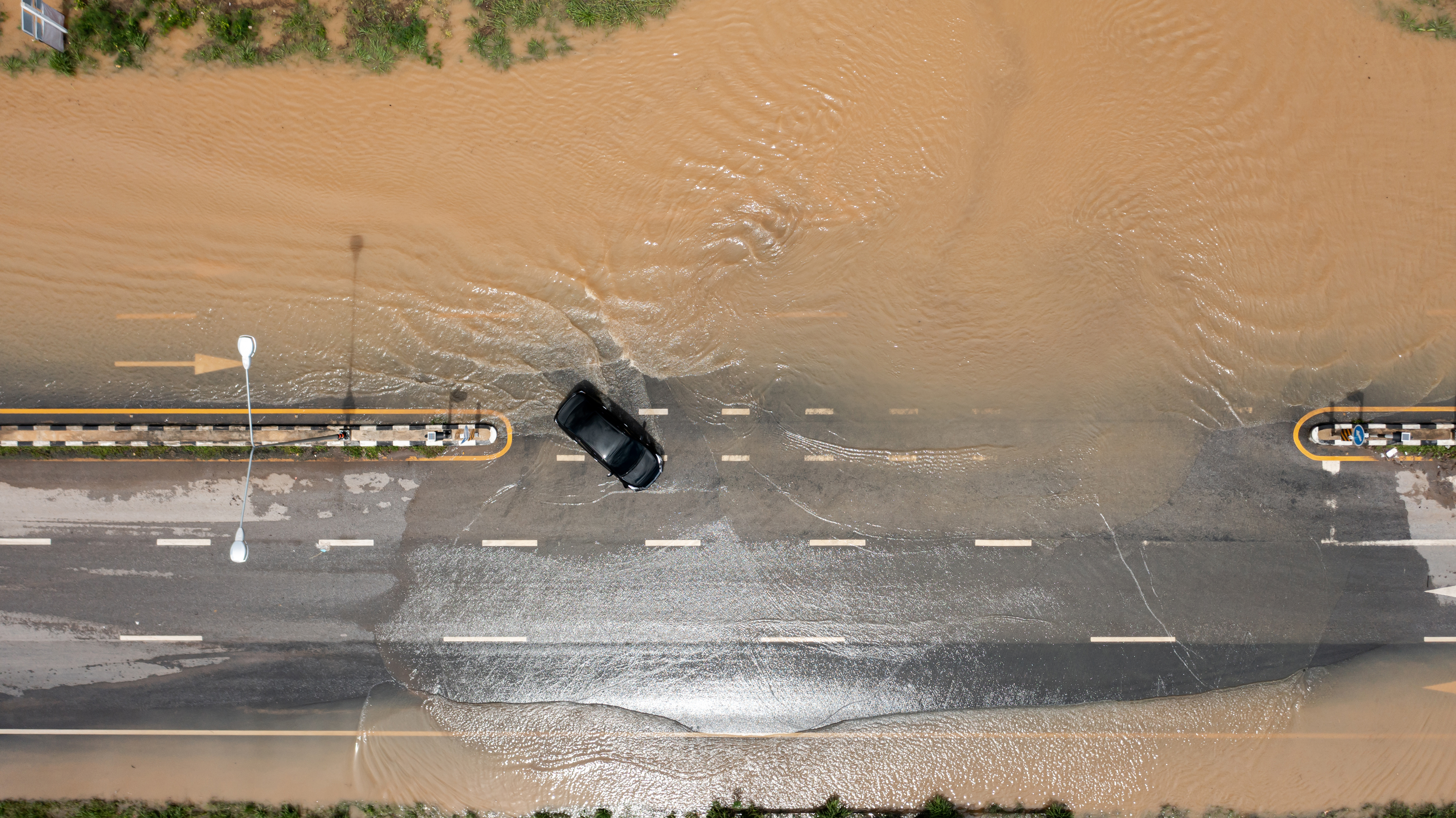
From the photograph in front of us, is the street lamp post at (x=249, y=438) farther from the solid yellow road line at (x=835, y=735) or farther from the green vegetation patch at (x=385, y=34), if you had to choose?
the green vegetation patch at (x=385, y=34)

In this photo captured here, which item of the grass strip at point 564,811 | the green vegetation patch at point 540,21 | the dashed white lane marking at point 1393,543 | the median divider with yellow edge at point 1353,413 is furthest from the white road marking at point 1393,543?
the green vegetation patch at point 540,21

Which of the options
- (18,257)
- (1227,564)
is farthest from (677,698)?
(18,257)

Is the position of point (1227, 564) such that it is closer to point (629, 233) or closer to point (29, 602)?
point (629, 233)

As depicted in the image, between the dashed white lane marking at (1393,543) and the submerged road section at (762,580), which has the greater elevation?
the dashed white lane marking at (1393,543)

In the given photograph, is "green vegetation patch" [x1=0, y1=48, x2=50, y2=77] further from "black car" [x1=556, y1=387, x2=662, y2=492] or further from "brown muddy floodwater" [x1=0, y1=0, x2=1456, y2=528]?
"black car" [x1=556, y1=387, x2=662, y2=492]

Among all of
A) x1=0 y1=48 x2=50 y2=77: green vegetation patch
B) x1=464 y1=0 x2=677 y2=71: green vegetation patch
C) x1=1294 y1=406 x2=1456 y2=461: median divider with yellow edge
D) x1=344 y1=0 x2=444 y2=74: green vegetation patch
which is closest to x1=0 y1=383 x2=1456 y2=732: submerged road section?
x1=1294 y1=406 x2=1456 y2=461: median divider with yellow edge
